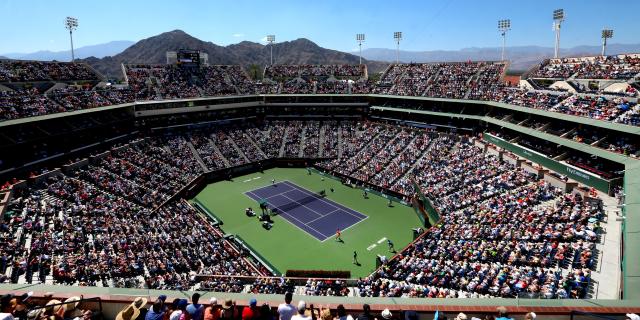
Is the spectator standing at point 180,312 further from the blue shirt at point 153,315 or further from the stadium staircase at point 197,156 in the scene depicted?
the stadium staircase at point 197,156

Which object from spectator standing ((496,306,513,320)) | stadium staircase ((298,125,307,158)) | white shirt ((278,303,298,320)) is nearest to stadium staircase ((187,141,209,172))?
stadium staircase ((298,125,307,158))

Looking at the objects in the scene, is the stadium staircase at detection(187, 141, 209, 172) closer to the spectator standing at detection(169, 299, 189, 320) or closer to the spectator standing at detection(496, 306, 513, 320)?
the spectator standing at detection(169, 299, 189, 320)

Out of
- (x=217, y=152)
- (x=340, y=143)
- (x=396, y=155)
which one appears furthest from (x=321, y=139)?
(x=217, y=152)

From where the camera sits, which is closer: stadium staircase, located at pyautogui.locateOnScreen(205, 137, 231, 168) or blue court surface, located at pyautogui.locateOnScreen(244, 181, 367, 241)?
blue court surface, located at pyautogui.locateOnScreen(244, 181, 367, 241)

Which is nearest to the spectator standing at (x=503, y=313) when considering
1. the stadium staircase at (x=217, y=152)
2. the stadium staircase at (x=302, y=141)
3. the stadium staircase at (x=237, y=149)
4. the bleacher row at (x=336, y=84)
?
the bleacher row at (x=336, y=84)

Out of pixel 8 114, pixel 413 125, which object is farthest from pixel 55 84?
pixel 413 125

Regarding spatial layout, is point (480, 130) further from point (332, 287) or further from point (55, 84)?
point (55, 84)
